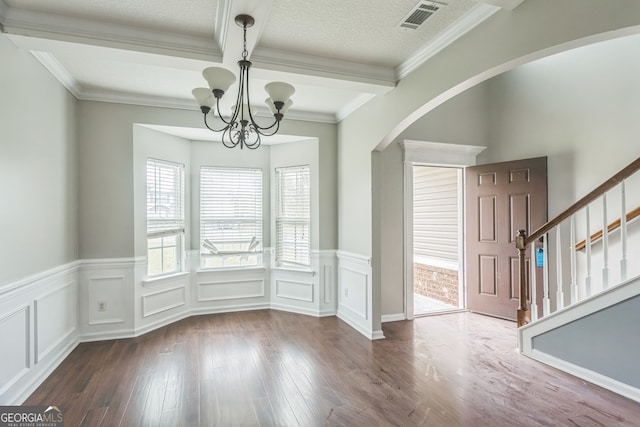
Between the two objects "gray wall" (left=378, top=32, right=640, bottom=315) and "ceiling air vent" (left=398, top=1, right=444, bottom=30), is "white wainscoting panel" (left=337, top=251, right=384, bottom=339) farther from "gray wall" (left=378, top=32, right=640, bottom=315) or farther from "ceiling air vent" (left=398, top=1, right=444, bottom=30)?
"ceiling air vent" (left=398, top=1, right=444, bottom=30)

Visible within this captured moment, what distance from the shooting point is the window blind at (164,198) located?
13.5 feet

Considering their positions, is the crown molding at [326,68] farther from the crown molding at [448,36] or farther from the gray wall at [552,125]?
the gray wall at [552,125]

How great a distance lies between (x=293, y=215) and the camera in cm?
483

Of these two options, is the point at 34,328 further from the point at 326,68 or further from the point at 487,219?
the point at 487,219

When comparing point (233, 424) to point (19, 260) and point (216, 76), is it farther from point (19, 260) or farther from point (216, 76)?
point (216, 76)

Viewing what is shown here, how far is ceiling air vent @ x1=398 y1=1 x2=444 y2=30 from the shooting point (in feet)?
7.36

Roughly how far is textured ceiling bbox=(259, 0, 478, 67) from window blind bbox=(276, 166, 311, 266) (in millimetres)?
2061

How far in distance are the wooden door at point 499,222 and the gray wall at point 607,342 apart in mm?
1367

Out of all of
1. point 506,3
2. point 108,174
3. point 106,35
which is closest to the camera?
point 506,3

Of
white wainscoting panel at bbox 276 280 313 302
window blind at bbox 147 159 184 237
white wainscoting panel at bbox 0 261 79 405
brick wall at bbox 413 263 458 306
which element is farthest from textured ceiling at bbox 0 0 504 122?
brick wall at bbox 413 263 458 306

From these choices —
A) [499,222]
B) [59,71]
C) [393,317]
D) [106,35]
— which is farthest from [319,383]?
[59,71]

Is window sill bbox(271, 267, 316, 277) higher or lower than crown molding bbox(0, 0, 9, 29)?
lower

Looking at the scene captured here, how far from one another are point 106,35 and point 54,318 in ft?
8.13

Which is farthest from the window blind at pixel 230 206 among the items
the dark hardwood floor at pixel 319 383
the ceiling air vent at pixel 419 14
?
the ceiling air vent at pixel 419 14
